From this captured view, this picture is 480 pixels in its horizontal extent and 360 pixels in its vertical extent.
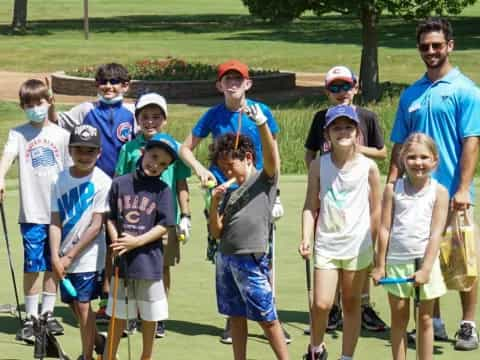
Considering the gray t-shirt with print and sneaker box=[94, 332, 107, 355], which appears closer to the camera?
the gray t-shirt with print

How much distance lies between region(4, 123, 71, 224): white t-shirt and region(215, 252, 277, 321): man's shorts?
56.7 inches

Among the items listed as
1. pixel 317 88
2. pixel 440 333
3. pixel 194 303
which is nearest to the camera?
pixel 440 333

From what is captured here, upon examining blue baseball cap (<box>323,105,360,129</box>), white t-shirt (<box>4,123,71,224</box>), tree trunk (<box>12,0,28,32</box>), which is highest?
tree trunk (<box>12,0,28,32</box>)

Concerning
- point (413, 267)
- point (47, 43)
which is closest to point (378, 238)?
point (413, 267)

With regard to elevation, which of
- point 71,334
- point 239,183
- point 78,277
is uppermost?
point 239,183

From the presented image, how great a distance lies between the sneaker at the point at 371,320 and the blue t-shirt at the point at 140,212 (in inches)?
79.2

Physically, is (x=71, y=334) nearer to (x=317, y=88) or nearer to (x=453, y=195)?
(x=453, y=195)

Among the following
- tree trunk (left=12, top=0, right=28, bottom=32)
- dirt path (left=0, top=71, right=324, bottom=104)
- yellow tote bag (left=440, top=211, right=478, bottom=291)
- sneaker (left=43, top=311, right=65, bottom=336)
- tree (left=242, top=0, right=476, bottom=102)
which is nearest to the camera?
yellow tote bag (left=440, top=211, right=478, bottom=291)

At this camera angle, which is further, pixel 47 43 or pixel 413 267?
pixel 47 43

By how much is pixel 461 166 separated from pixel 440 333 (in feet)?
3.90

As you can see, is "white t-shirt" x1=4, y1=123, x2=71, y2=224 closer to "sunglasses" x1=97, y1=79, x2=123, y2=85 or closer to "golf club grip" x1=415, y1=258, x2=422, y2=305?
"sunglasses" x1=97, y1=79, x2=123, y2=85

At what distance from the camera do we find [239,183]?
710cm

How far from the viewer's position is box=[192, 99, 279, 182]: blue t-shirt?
787 cm

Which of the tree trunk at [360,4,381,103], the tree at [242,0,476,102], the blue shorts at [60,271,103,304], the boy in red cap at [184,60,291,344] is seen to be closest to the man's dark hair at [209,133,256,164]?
the boy in red cap at [184,60,291,344]
